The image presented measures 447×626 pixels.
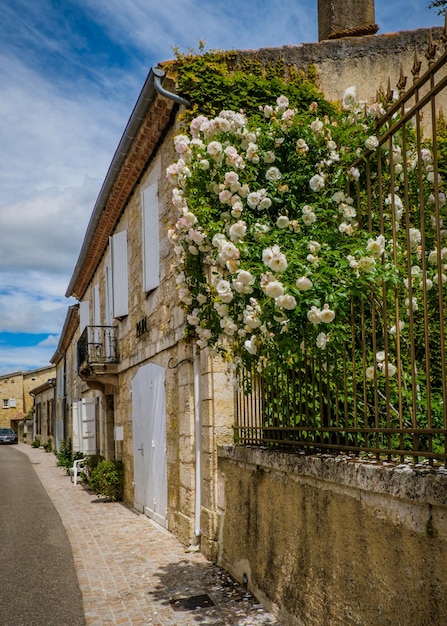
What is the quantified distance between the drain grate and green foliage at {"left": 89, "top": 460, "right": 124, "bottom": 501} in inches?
263

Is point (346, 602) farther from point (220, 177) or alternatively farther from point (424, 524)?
point (220, 177)

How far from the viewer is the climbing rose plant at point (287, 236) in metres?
3.02

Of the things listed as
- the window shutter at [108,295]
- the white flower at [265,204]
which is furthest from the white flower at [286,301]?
the window shutter at [108,295]

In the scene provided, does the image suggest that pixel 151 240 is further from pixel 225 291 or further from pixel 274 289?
pixel 274 289

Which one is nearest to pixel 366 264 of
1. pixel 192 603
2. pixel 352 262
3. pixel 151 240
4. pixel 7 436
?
pixel 352 262

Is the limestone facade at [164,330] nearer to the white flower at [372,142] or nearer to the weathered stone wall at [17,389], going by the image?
the white flower at [372,142]

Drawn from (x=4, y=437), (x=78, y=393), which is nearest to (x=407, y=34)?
(x=78, y=393)

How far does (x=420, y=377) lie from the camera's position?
4.05 metres

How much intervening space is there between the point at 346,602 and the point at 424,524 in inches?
39.8

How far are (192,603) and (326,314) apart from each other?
3251mm

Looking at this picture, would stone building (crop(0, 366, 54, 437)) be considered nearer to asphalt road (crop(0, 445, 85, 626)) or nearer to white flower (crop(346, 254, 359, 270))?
asphalt road (crop(0, 445, 85, 626))

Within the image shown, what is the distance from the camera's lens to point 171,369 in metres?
8.03

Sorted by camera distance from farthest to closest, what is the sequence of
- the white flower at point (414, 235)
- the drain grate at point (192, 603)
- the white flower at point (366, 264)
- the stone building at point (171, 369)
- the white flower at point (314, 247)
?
the stone building at point (171, 369) < the drain grate at point (192, 603) < the white flower at point (414, 235) < the white flower at point (314, 247) < the white flower at point (366, 264)

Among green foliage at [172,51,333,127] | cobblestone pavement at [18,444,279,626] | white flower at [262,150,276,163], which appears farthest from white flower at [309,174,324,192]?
green foliage at [172,51,333,127]
